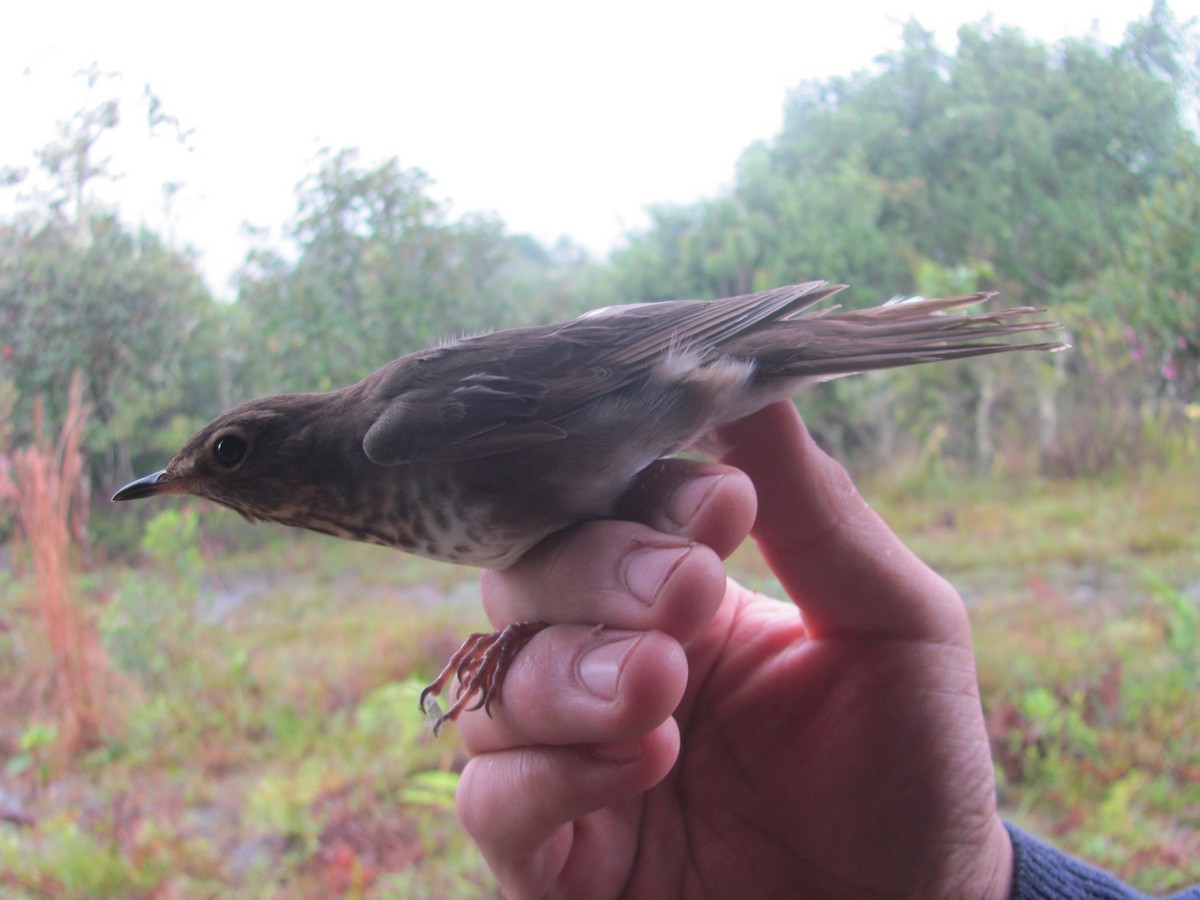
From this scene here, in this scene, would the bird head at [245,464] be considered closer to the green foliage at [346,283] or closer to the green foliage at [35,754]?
the green foliage at [346,283]

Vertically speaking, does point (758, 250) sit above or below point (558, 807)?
above

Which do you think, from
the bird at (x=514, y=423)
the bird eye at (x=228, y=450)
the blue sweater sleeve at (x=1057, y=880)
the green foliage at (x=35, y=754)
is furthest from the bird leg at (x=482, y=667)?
the green foliage at (x=35, y=754)

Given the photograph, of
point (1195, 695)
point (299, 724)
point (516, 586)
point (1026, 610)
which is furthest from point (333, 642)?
point (1195, 695)

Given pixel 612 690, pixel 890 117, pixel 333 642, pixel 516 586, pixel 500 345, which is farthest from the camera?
pixel 333 642

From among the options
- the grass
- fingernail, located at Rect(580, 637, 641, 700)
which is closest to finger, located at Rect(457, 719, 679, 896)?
fingernail, located at Rect(580, 637, 641, 700)

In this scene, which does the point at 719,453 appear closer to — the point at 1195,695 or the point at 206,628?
the point at 1195,695

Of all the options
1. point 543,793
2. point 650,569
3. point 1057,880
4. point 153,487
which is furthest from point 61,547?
point 1057,880
